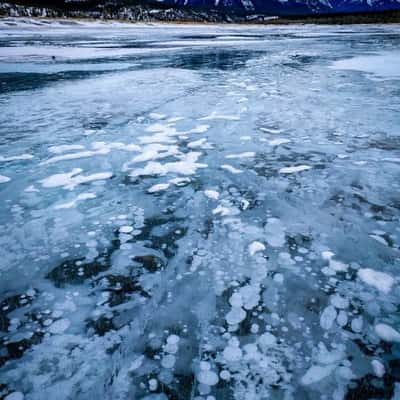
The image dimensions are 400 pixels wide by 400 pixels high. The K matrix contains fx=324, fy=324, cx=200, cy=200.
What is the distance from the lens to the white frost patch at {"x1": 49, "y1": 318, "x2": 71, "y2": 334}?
1648 millimetres

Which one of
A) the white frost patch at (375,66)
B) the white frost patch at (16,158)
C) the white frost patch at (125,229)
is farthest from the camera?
the white frost patch at (375,66)

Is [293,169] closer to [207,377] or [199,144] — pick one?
[199,144]

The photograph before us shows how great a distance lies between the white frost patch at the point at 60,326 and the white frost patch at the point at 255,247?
1191 millimetres

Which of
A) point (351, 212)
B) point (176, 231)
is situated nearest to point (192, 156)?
point (176, 231)

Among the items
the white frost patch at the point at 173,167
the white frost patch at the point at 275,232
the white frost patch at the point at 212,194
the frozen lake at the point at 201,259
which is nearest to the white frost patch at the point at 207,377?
the frozen lake at the point at 201,259

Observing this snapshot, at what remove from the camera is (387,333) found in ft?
5.34

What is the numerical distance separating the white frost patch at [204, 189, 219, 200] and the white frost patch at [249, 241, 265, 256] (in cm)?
75

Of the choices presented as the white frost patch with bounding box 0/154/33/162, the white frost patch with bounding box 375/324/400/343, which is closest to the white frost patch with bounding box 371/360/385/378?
the white frost patch with bounding box 375/324/400/343

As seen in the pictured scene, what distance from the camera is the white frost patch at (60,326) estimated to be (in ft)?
5.41

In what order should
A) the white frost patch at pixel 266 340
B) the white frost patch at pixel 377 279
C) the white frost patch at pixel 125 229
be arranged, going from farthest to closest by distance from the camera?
the white frost patch at pixel 125 229 < the white frost patch at pixel 377 279 < the white frost patch at pixel 266 340

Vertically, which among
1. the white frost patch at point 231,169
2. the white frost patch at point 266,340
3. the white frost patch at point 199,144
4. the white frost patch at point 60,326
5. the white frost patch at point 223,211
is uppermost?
the white frost patch at point 199,144

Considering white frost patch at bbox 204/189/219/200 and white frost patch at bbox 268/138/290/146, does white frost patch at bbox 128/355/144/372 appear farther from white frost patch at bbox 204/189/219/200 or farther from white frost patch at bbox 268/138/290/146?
white frost patch at bbox 268/138/290/146

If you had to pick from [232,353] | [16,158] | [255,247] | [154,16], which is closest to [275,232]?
[255,247]

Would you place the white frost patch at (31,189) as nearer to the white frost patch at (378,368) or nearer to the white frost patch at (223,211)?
the white frost patch at (223,211)
